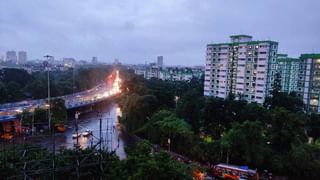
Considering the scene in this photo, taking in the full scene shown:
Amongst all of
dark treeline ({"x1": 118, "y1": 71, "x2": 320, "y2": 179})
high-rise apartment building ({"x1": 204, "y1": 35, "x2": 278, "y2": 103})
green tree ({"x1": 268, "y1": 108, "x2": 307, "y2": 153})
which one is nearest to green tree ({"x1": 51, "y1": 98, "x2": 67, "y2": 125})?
dark treeline ({"x1": 118, "y1": 71, "x2": 320, "y2": 179})

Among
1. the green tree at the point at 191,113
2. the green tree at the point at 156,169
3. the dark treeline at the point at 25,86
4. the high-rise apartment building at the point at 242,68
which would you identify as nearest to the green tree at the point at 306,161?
the green tree at the point at 191,113

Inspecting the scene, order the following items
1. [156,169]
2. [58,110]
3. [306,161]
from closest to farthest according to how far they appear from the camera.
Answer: [156,169] → [306,161] → [58,110]

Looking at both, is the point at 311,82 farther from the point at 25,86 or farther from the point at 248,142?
the point at 25,86

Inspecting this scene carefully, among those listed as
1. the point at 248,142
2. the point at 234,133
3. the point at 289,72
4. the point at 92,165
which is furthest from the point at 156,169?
the point at 289,72

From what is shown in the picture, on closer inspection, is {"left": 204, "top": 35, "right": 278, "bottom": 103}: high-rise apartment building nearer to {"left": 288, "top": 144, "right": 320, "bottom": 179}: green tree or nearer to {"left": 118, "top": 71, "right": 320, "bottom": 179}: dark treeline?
{"left": 118, "top": 71, "right": 320, "bottom": 179}: dark treeline

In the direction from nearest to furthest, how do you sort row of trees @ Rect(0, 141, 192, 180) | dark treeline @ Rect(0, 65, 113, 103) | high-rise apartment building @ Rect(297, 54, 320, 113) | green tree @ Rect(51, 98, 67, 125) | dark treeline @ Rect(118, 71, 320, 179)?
row of trees @ Rect(0, 141, 192, 180) < dark treeline @ Rect(118, 71, 320, 179) < green tree @ Rect(51, 98, 67, 125) < high-rise apartment building @ Rect(297, 54, 320, 113) < dark treeline @ Rect(0, 65, 113, 103)

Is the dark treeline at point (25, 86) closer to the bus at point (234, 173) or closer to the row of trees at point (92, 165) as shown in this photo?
the row of trees at point (92, 165)
